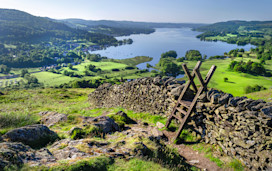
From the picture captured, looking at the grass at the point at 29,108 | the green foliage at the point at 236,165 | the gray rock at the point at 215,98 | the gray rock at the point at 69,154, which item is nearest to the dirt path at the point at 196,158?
the green foliage at the point at 236,165

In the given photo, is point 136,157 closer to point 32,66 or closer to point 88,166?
point 88,166

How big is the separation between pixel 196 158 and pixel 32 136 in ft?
29.9

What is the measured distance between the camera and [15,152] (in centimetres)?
525

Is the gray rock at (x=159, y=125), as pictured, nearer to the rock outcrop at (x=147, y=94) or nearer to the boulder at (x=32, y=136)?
the rock outcrop at (x=147, y=94)

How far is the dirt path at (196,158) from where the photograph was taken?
8.20m

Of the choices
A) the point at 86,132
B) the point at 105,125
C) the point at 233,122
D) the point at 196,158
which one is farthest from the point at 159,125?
the point at 86,132

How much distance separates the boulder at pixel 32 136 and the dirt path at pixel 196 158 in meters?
7.75

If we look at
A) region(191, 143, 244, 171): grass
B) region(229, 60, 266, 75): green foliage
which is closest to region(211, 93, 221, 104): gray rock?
region(191, 143, 244, 171): grass

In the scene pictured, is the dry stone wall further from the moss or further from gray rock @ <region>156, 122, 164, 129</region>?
the moss

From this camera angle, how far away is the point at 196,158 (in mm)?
8953

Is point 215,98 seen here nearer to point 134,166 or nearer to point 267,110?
point 267,110

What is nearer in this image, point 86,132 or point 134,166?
point 134,166

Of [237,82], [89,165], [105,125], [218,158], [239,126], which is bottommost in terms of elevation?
[237,82]

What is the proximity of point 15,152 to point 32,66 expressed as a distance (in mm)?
235935
